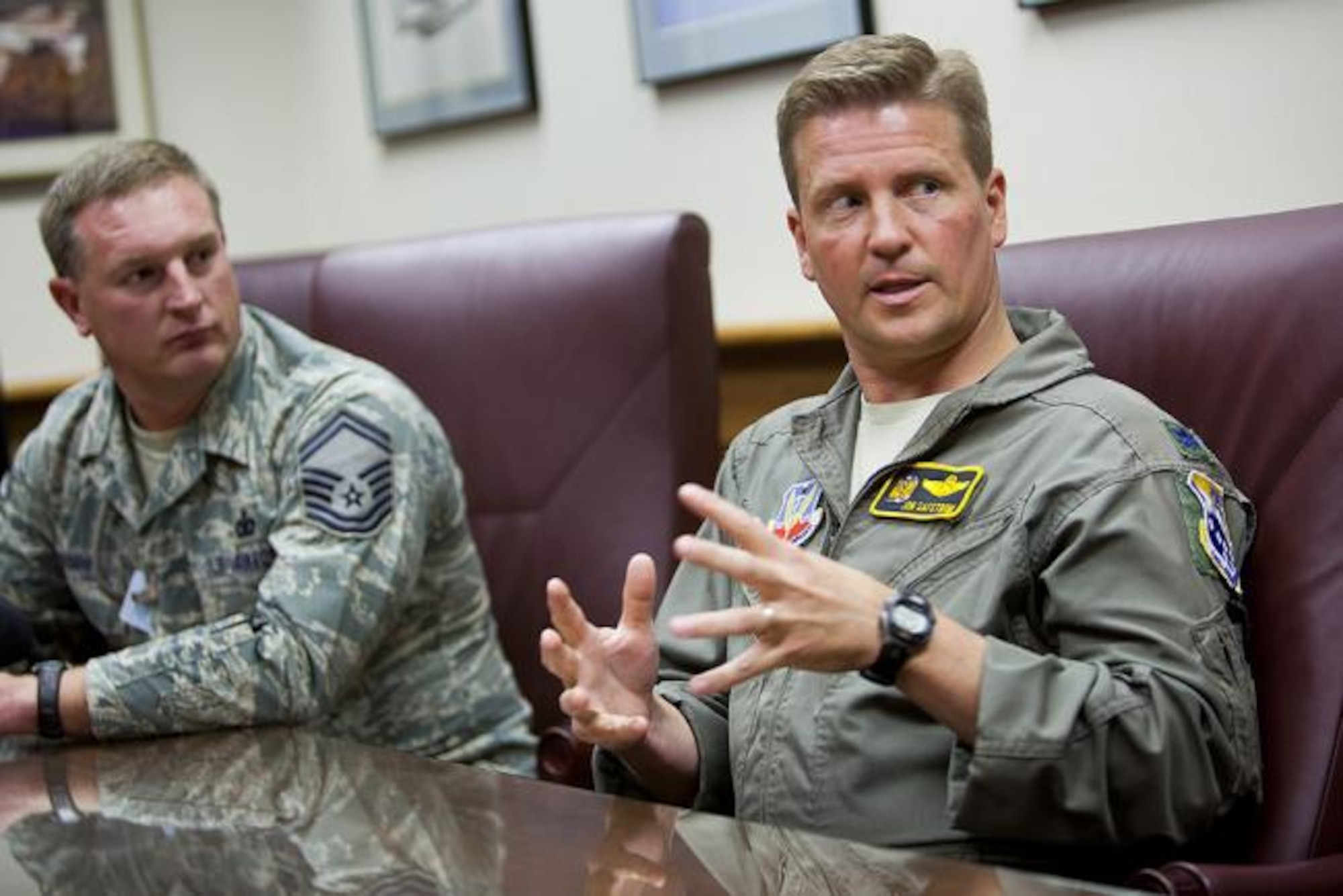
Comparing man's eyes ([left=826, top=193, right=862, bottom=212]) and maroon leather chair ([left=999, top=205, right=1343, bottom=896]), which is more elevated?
man's eyes ([left=826, top=193, right=862, bottom=212])

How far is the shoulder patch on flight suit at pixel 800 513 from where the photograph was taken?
70.0 inches

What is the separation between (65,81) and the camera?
4016mm

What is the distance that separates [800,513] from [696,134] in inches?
54.9

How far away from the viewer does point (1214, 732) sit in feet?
4.88

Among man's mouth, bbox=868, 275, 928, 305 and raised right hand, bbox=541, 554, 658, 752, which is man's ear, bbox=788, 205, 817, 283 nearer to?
man's mouth, bbox=868, 275, 928, 305

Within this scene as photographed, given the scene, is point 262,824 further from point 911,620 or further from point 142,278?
point 142,278

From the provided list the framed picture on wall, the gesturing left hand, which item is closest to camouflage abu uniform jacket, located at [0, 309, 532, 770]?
the gesturing left hand

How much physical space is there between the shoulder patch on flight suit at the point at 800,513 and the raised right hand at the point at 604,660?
0.20 metres

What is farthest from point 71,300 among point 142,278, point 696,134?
point 696,134

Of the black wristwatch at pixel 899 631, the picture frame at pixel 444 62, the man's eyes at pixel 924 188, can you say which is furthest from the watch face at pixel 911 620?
the picture frame at pixel 444 62

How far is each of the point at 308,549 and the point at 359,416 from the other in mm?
195

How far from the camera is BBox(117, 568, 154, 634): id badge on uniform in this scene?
97.9 inches

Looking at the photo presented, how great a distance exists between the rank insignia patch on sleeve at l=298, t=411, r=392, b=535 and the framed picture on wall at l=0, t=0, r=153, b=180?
1.91 meters

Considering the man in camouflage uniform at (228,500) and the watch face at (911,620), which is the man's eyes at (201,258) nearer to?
the man in camouflage uniform at (228,500)
